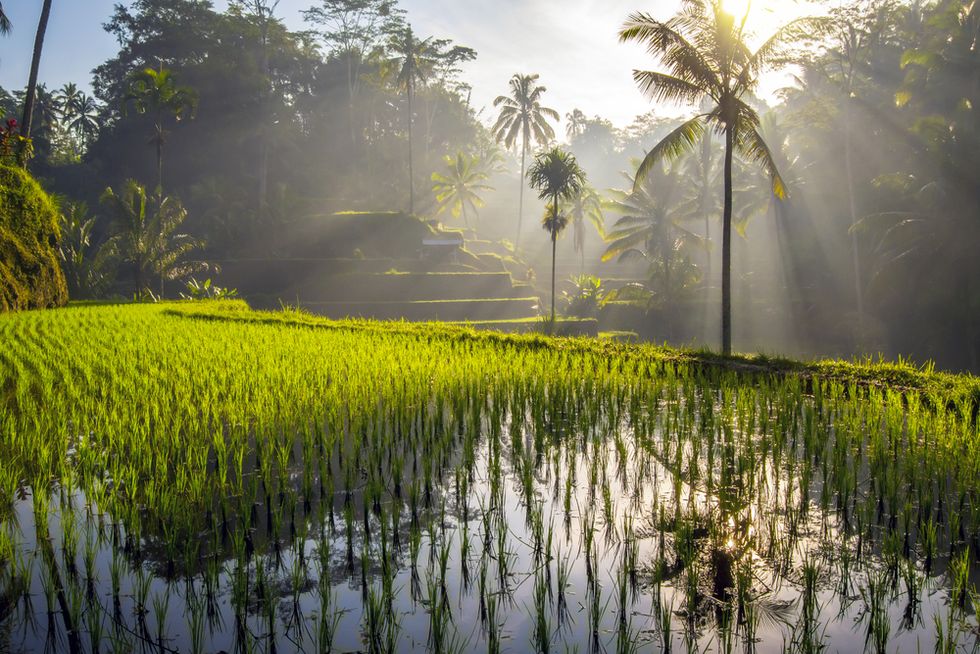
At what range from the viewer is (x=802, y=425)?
252 inches

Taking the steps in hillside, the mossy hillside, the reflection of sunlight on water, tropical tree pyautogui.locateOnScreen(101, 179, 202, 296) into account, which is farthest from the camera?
the steps in hillside

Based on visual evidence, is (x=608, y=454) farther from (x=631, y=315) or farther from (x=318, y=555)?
(x=631, y=315)

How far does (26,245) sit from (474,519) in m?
16.4

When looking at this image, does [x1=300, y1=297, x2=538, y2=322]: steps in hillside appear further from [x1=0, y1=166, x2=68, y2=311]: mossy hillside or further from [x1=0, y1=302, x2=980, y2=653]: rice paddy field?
[x1=0, y1=302, x2=980, y2=653]: rice paddy field

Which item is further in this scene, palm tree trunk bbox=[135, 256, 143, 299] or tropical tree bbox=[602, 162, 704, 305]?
tropical tree bbox=[602, 162, 704, 305]

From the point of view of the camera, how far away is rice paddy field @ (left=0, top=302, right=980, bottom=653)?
9.62 ft

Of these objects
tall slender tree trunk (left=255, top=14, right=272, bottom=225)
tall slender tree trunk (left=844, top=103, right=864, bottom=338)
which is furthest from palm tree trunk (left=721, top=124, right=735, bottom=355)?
tall slender tree trunk (left=255, top=14, right=272, bottom=225)

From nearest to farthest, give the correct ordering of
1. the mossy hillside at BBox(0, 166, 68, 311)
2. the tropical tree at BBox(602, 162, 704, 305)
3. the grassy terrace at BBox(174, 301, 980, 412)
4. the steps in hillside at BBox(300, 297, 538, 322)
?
1. the grassy terrace at BBox(174, 301, 980, 412)
2. the mossy hillside at BBox(0, 166, 68, 311)
3. the steps in hillside at BBox(300, 297, 538, 322)
4. the tropical tree at BBox(602, 162, 704, 305)

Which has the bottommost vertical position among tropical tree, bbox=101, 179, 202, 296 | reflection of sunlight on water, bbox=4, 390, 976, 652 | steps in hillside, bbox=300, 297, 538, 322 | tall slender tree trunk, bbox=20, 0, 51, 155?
reflection of sunlight on water, bbox=4, 390, 976, 652

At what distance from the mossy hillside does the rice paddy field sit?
931 cm

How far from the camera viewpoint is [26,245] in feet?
53.0

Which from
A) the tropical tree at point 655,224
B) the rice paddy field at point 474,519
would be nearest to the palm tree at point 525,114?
the tropical tree at point 655,224

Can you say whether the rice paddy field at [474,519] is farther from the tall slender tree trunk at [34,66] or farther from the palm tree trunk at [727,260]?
the tall slender tree trunk at [34,66]

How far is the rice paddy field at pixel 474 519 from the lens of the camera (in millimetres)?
2934
